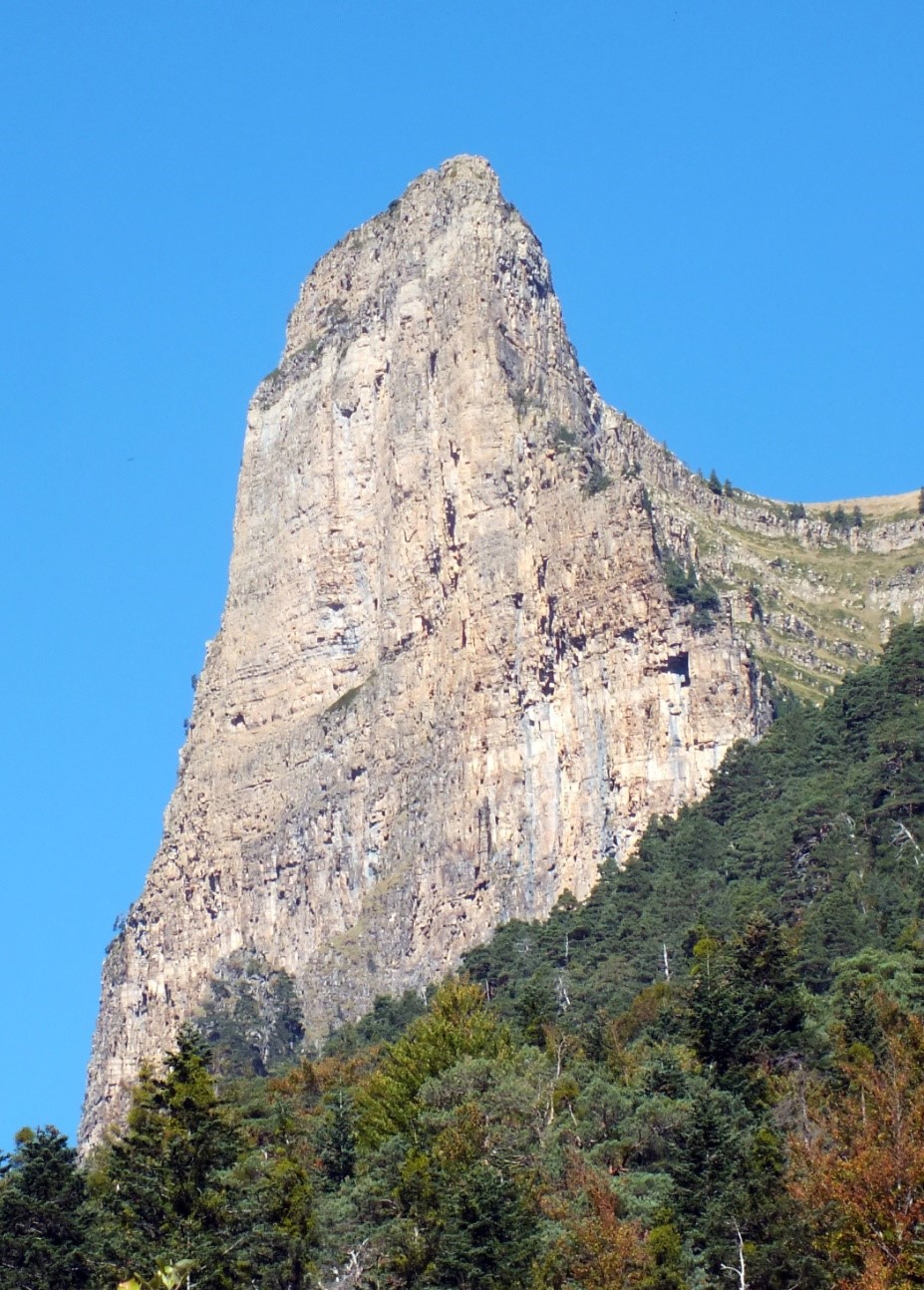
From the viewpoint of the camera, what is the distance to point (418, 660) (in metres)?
140

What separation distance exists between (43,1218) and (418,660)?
75314 millimetres

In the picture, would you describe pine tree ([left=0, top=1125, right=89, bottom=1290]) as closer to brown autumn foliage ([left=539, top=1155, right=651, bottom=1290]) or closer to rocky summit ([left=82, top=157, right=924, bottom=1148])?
brown autumn foliage ([left=539, top=1155, right=651, bottom=1290])

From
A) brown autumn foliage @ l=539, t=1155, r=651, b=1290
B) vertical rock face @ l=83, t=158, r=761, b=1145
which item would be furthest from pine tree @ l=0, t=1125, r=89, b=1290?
vertical rock face @ l=83, t=158, r=761, b=1145

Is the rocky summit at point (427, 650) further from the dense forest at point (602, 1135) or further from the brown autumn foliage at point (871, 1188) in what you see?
the brown autumn foliage at point (871, 1188)

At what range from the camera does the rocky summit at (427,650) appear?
420 ft

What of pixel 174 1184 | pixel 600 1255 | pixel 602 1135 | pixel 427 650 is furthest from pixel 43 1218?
pixel 427 650

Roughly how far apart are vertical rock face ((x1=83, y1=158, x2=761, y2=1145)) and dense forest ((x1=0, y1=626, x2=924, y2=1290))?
1789 centimetres

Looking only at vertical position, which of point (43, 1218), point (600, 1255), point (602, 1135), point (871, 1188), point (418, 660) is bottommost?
point (871, 1188)

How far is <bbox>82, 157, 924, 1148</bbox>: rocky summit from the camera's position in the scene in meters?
128

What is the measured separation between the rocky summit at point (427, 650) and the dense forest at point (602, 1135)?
17.9 meters

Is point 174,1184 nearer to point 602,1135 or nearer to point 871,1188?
point 602,1135

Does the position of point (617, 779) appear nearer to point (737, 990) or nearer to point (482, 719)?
point (482, 719)

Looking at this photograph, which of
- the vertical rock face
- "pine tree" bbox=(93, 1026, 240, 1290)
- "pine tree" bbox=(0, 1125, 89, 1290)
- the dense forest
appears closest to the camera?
the dense forest

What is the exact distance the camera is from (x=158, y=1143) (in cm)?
6544
